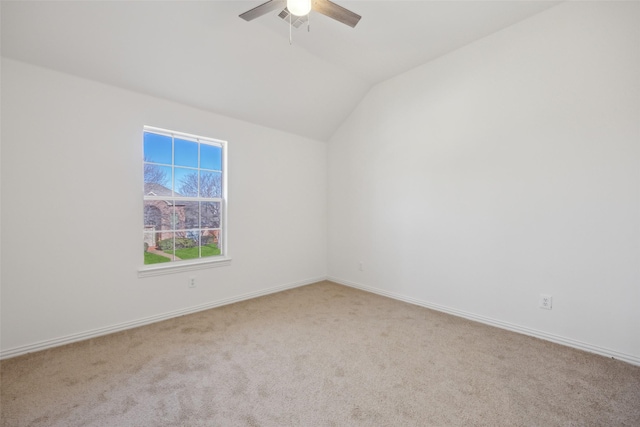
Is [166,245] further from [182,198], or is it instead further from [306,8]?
[306,8]

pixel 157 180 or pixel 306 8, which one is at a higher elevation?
pixel 306 8

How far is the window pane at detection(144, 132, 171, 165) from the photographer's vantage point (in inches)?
114

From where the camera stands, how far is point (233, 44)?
2.63m

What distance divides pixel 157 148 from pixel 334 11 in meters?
2.27

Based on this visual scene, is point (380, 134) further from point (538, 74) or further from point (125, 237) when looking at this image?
point (125, 237)

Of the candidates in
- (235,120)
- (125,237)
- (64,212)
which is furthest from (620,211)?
(64,212)

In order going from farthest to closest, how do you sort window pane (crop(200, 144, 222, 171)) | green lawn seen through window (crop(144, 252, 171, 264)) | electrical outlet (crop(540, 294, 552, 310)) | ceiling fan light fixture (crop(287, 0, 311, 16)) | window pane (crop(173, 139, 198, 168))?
1. window pane (crop(200, 144, 222, 171))
2. window pane (crop(173, 139, 198, 168))
3. green lawn seen through window (crop(144, 252, 171, 264))
4. electrical outlet (crop(540, 294, 552, 310))
5. ceiling fan light fixture (crop(287, 0, 311, 16))

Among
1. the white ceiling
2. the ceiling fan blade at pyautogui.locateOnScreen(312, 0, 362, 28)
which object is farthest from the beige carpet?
the ceiling fan blade at pyautogui.locateOnScreen(312, 0, 362, 28)

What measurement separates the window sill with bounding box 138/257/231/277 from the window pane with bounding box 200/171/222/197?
0.81 metres

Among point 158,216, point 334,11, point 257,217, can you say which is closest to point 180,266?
point 158,216

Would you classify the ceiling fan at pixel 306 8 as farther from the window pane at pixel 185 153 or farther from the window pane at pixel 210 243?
the window pane at pixel 210 243

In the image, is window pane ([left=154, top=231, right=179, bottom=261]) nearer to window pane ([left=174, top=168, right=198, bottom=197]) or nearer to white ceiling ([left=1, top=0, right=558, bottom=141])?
window pane ([left=174, top=168, right=198, bottom=197])

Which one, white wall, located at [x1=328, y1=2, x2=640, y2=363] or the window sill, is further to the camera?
the window sill

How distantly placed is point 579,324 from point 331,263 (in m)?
2.97
